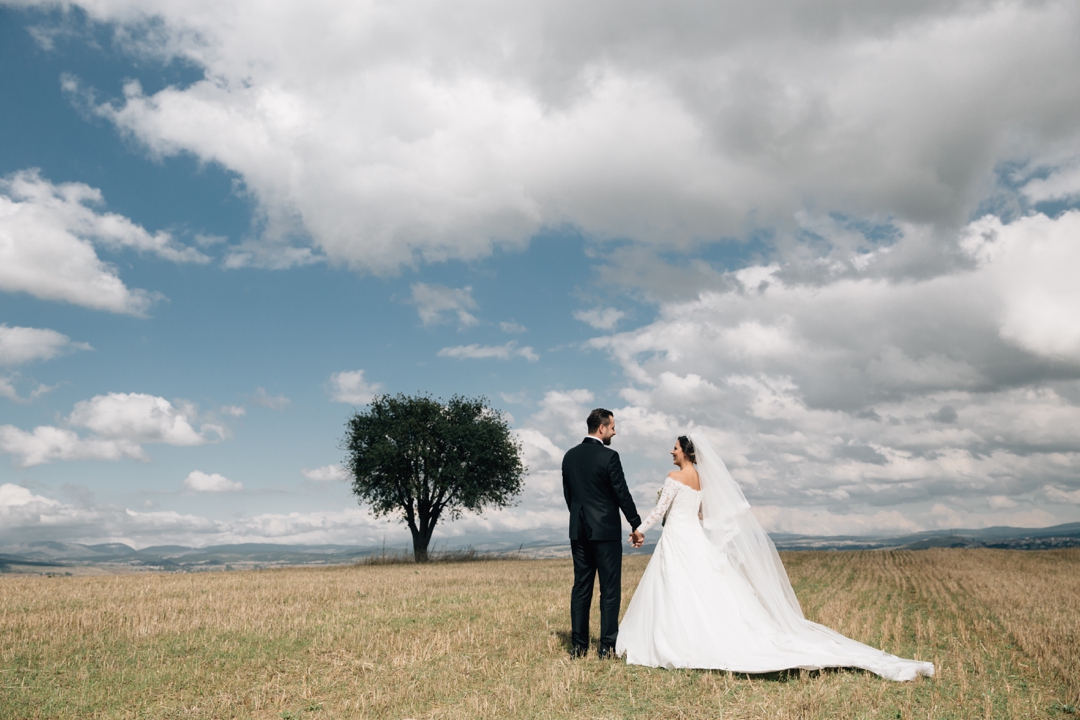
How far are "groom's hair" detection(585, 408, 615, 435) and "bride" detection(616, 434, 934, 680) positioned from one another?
142 cm

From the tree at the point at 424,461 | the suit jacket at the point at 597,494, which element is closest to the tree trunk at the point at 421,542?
the tree at the point at 424,461

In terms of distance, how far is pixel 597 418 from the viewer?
9.78m

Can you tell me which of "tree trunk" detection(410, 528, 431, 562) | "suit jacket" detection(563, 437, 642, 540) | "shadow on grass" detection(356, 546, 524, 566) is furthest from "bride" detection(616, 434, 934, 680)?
"tree trunk" detection(410, 528, 431, 562)

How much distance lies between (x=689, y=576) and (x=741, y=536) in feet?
3.76

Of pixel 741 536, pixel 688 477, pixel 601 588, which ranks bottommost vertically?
pixel 601 588

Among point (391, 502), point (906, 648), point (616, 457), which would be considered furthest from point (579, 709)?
point (391, 502)

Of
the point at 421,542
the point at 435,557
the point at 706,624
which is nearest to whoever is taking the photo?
the point at 706,624

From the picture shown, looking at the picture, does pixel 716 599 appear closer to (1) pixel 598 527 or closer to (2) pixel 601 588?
(2) pixel 601 588

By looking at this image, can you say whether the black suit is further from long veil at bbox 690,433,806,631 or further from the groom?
long veil at bbox 690,433,806,631

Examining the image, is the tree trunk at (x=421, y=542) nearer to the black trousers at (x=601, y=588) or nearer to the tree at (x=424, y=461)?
the tree at (x=424, y=461)

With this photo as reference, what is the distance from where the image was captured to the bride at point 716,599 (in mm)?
8547

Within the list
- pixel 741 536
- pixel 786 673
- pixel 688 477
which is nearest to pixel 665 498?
pixel 688 477

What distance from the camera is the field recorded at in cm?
725

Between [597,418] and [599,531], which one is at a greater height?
[597,418]
